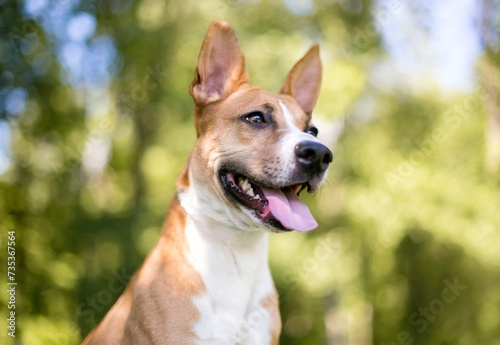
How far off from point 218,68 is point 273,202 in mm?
1265

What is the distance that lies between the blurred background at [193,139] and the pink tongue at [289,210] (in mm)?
6572

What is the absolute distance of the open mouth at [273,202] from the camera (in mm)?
3063

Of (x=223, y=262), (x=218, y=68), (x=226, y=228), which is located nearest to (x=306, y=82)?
(x=218, y=68)

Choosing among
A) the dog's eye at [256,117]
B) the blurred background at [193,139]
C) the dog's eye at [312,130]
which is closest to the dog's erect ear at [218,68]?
the dog's eye at [256,117]

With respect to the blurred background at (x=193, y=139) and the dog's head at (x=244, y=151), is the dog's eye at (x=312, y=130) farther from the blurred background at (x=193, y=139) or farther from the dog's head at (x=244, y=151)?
the blurred background at (x=193, y=139)

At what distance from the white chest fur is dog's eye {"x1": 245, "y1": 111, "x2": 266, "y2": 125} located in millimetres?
751

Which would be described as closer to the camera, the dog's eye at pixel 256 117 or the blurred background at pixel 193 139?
the dog's eye at pixel 256 117

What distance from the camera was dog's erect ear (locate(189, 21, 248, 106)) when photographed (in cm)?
365

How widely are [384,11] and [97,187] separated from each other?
8348 millimetres

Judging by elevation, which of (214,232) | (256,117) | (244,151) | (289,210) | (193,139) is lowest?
(193,139)

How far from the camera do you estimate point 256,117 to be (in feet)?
11.4

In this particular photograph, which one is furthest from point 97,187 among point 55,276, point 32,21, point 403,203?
point 403,203

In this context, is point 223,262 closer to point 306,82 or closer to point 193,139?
point 306,82

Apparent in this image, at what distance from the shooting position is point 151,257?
347 cm
